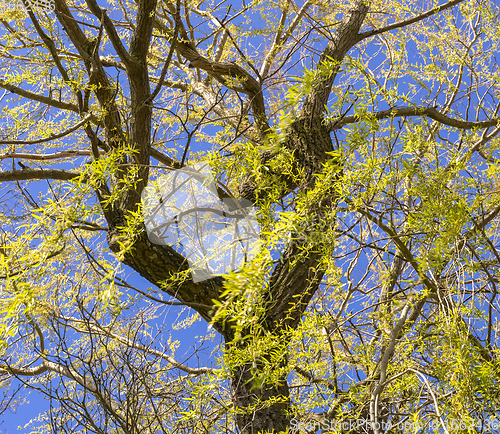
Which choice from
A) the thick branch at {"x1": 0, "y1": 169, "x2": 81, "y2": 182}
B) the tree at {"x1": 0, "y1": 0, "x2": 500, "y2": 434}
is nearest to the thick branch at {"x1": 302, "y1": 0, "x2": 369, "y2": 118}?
the tree at {"x1": 0, "y1": 0, "x2": 500, "y2": 434}

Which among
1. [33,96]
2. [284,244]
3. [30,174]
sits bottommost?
[284,244]

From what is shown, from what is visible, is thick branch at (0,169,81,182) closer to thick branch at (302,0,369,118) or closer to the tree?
the tree

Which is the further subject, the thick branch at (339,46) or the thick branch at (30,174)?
the thick branch at (30,174)

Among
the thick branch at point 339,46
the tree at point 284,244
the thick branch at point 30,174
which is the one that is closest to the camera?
the tree at point 284,244

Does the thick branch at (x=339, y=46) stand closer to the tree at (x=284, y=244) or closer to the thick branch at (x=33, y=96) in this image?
the tree at (x=284, y=244)

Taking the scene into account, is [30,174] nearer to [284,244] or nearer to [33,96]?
[33,96]

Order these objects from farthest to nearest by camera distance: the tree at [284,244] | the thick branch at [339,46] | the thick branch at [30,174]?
the thick branch at [30,174], the thick branch at [339,46], the tree at [284,244]

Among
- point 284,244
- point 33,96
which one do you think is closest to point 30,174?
point 33,96

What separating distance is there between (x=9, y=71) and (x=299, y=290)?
2177 millimetres

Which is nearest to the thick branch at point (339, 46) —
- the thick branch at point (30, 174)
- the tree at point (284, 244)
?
the tree at point (284, 244)

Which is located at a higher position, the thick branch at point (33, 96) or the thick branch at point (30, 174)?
the thick branch at point (33, 96)

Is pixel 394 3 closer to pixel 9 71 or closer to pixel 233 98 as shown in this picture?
pixel 233 98

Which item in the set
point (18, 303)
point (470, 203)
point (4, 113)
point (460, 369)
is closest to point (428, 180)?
point (470, 203)

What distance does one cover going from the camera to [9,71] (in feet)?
8.24
